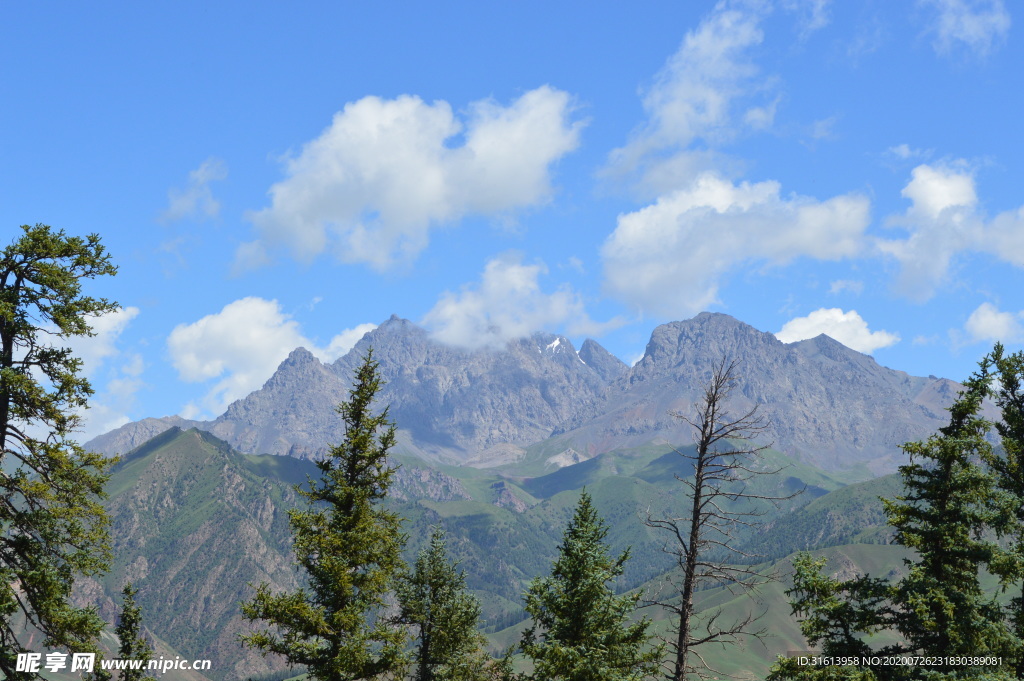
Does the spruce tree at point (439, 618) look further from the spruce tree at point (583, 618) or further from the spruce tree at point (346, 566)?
the spruce tree at point (346, 566)

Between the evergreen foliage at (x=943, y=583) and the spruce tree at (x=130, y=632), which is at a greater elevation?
the evergreen foliage at (x=943, y=583)

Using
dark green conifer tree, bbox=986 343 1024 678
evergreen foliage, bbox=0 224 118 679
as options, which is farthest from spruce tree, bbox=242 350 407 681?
dark green conifer tree, bbox=986 343 1024 678

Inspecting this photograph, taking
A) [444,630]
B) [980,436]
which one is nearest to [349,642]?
[444,630]

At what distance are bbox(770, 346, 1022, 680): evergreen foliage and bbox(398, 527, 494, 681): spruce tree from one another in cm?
1936

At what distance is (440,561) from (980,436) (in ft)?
87.5

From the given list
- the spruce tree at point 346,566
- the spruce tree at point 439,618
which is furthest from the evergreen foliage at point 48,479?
the spruce tree at point 439,618

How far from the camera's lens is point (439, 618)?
136 ft

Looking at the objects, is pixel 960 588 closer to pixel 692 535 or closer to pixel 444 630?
pixel 692 535

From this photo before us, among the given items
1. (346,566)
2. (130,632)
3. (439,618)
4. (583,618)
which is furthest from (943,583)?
(130,632)

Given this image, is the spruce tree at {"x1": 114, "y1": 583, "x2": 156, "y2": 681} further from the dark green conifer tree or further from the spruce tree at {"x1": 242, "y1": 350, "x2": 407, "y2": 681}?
the dark green conifer tree

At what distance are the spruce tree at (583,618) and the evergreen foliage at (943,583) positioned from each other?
263 inches

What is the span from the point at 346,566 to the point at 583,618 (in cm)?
1002

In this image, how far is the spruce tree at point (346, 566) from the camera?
27.7m

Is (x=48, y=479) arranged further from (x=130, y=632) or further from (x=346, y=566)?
(x=130, y=632)
